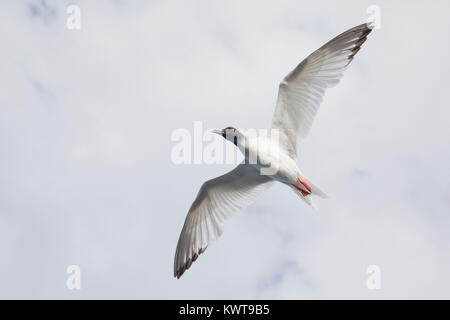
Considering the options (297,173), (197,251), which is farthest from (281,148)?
(197,251)

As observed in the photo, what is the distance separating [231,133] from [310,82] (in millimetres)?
2566

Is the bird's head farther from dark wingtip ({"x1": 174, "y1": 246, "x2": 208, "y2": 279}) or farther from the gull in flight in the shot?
dark wingtip ({"x1": 174, "y1": 246, "x2": 208, "y2": 279})

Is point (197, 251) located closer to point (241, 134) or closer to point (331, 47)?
point (241, 134)

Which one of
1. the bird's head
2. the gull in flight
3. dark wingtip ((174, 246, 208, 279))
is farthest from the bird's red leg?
dark wingtip ((174, 246, 208, 279))

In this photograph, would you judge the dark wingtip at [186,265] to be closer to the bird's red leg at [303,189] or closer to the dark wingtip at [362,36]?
the bird's red leg at [303,189]

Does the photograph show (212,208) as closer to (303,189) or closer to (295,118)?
(303,189)

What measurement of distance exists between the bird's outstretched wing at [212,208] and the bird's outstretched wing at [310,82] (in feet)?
6.06

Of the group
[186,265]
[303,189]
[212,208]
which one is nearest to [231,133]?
[303,189]

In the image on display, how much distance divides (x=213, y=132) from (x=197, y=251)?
3.66m

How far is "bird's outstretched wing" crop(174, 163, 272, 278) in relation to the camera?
20.3 m

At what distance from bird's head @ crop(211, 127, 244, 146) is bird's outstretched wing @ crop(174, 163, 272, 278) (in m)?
1.57

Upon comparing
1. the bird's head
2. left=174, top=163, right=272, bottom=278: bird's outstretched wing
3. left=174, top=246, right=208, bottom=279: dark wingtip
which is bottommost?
left=174, top=246, right=208, bottom=279: dark wingtip

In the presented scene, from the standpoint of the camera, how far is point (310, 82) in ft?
62.0

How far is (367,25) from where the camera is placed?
1859cm
